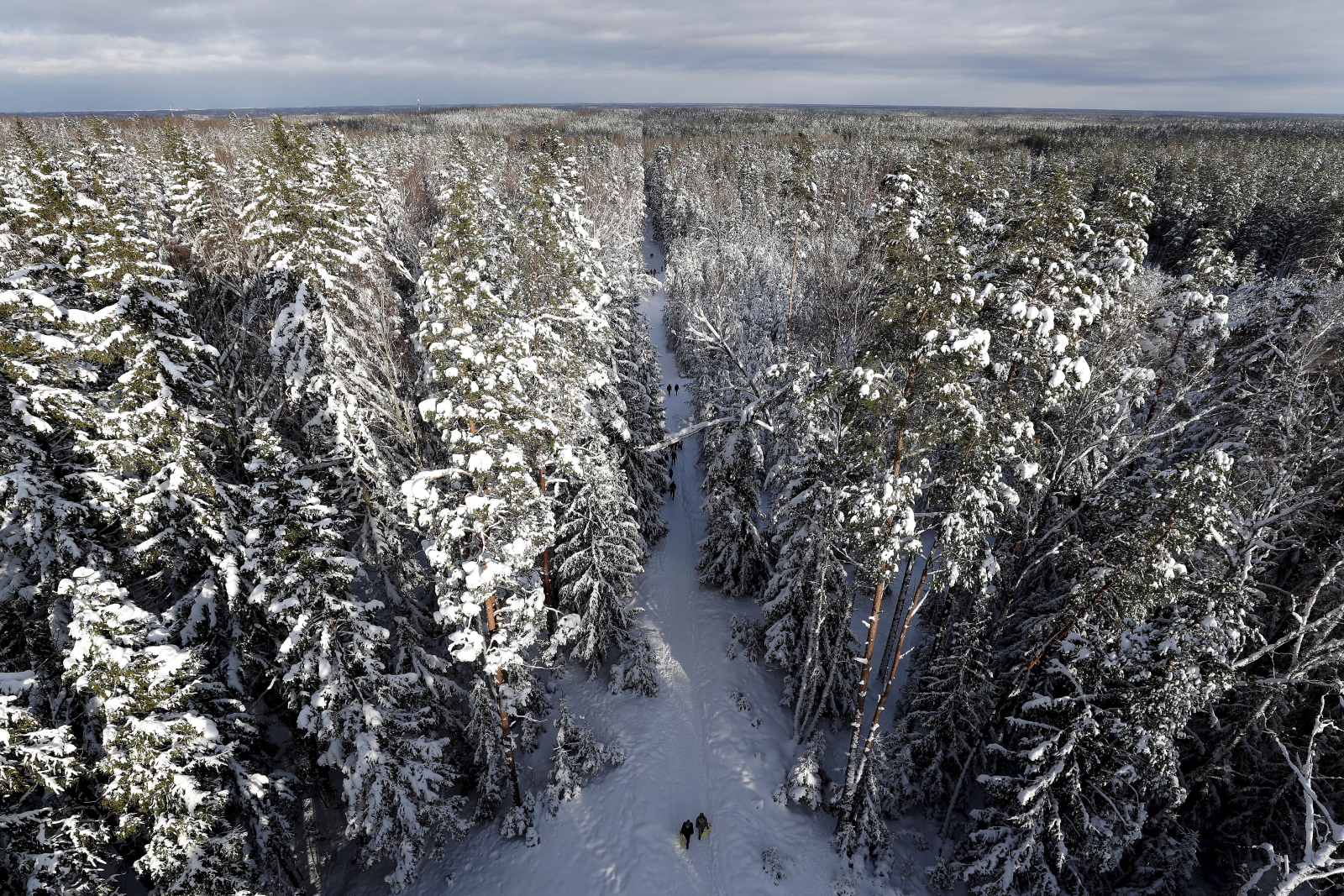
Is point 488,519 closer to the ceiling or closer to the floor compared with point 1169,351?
closer to the floor

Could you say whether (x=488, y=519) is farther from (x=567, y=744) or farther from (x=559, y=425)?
(x=567, y=744)

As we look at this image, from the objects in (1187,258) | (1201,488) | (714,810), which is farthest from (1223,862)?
(1187,258)

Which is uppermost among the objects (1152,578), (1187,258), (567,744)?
(1187,258)

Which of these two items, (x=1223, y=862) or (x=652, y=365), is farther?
(x=652, y=365)

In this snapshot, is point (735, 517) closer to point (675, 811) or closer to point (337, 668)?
point (675, 811)

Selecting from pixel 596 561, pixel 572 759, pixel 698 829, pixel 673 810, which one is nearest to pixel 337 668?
pixel 572 759

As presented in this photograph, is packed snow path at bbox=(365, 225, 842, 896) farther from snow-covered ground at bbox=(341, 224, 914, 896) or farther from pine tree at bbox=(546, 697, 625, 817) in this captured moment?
pine tree at bbox=(546, 697, 625, 817)
